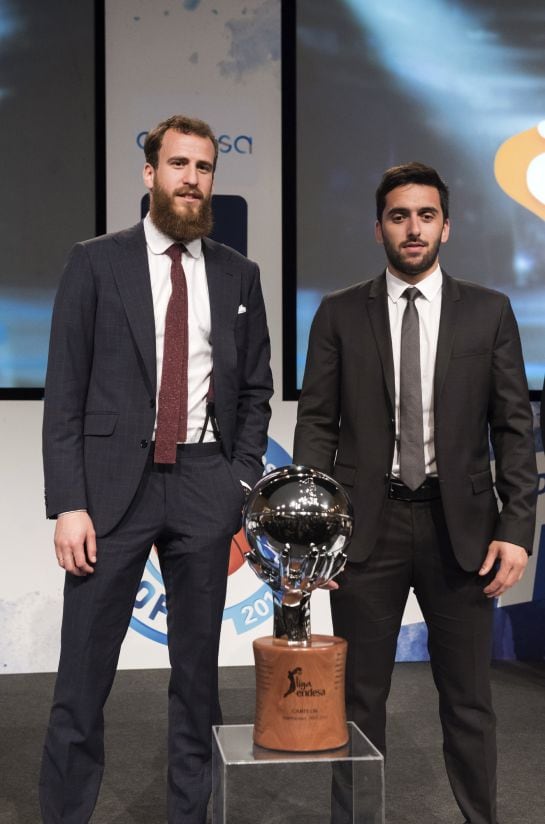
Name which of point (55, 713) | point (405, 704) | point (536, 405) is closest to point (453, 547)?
point (55, 713)

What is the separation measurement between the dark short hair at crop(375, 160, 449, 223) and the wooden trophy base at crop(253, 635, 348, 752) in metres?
1.28

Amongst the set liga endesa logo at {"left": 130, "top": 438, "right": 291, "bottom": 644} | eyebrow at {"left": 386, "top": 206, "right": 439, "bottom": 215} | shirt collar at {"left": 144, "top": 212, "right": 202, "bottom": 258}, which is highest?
eyebrow at {"left": 386, "top": 206, "right": 439, "bottom": 215}

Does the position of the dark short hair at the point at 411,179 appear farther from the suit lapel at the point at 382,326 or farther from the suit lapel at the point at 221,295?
the suit lapel at the point at 221,295

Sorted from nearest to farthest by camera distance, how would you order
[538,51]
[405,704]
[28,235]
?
[405,704] → [28,235] → [538,51]

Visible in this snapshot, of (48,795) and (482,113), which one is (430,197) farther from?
(482,113)

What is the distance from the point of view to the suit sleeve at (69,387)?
2.54 meters

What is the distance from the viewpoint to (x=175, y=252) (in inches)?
107

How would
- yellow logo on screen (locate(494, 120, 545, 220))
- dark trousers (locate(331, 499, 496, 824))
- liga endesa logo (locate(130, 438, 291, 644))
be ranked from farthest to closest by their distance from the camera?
yellow logo on screen (locate(494, 120, 545, 220))
liga endesa logo (locate(130, 438, 291, 644))
dark trousers (locate(331, 499, 496, 824))

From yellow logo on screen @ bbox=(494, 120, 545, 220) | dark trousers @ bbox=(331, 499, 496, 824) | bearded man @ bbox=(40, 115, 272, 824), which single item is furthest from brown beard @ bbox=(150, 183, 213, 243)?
yellow logo on screen @ bbox=(494, 120, 545, 220)

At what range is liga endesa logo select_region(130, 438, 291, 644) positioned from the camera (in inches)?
195

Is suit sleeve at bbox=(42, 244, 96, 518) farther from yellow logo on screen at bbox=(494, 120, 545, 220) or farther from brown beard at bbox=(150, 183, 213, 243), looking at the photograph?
yellow logo on screen at bbox=(494, 120, 545, 220)

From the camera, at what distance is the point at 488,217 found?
5148 mm

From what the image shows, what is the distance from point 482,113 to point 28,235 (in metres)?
2.29

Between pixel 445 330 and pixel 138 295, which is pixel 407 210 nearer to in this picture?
pixel 445 330
